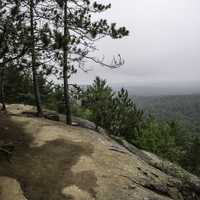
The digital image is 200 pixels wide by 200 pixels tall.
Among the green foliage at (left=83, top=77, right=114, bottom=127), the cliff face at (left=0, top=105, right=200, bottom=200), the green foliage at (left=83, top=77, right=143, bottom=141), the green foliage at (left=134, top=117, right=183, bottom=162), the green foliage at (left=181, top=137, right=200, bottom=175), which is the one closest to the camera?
the cliff face at (left=0, top=105, right=200, bottom=200)

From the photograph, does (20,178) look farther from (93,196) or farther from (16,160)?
(93,196)

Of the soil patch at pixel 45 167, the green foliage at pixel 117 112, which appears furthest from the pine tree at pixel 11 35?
the green foliage at pixel 117 112

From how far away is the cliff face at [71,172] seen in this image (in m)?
9.62

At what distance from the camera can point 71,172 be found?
10680 mm

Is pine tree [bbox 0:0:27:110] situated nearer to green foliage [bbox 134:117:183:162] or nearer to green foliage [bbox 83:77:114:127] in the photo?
green foliage [bbox 83:77:114:127]

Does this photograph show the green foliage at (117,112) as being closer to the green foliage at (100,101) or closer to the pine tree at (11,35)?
the green foliage at (100,101)

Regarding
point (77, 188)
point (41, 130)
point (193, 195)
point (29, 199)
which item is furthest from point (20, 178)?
point (193, 195)

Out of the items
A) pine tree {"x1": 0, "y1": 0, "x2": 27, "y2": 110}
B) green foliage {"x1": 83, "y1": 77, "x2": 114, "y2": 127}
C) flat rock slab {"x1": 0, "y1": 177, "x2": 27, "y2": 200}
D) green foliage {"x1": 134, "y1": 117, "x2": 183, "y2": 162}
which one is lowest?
green foliage {"x1": 134, "y1": 117, "x2": 183, "y2": 162}

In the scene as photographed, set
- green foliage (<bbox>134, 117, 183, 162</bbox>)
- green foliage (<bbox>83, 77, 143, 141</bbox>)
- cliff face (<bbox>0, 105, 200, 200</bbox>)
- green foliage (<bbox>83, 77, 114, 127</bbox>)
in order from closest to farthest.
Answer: cliff face (<bbox>0, 105, 200, 200</bbox>), green foliage (<bbox>83, 77, 114, 127</bbox>), green foliage (<bbox>83, 77, 143, 141</bbox>), green foliage (<bbox>134, 117, 183, 162</bbox>)

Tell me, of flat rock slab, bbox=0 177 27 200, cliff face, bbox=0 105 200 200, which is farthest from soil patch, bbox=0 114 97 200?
flat rock slab, bbox=0 177 27 200

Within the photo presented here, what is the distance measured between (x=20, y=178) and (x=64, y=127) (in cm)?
559

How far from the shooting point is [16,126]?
1440 centimetres

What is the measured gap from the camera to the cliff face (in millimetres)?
9617

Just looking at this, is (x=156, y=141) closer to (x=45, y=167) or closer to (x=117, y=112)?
(x=117, y=112)
